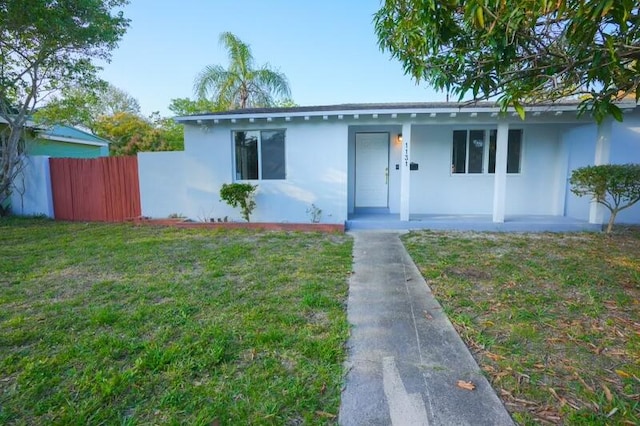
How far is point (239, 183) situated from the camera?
8297mm

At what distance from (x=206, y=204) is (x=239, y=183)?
4.04 ft

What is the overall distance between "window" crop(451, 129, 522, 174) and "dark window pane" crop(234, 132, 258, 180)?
5.27 meters

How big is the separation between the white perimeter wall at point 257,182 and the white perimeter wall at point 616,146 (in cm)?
564

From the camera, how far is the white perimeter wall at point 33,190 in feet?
31.2

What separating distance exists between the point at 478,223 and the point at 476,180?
171 cm

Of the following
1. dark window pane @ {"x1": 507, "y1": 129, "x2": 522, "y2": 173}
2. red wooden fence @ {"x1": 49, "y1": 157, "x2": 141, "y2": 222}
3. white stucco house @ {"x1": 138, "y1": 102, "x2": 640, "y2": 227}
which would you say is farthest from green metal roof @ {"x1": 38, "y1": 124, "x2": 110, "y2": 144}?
dark window pane @ {"x1": 507, "y1": 129, "x2": 522, "y2": 173}

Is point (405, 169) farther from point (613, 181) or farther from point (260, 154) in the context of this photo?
point (613, 181)

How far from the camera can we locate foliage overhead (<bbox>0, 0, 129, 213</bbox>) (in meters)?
7.47

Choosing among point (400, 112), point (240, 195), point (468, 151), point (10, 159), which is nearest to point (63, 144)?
point (10, 159)

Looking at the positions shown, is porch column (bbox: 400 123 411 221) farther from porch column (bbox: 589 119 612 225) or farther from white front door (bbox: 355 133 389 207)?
porch column (bbox: 589 119 612 225)

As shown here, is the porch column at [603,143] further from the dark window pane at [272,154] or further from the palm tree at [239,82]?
the palm tree at [239,82]

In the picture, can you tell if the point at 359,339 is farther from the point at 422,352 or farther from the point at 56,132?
the point at 56,132

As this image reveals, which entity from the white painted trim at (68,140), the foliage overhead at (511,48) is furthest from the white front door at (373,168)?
the white painted trim at (68,140)

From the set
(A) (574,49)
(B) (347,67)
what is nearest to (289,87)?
(B) (347,67)
